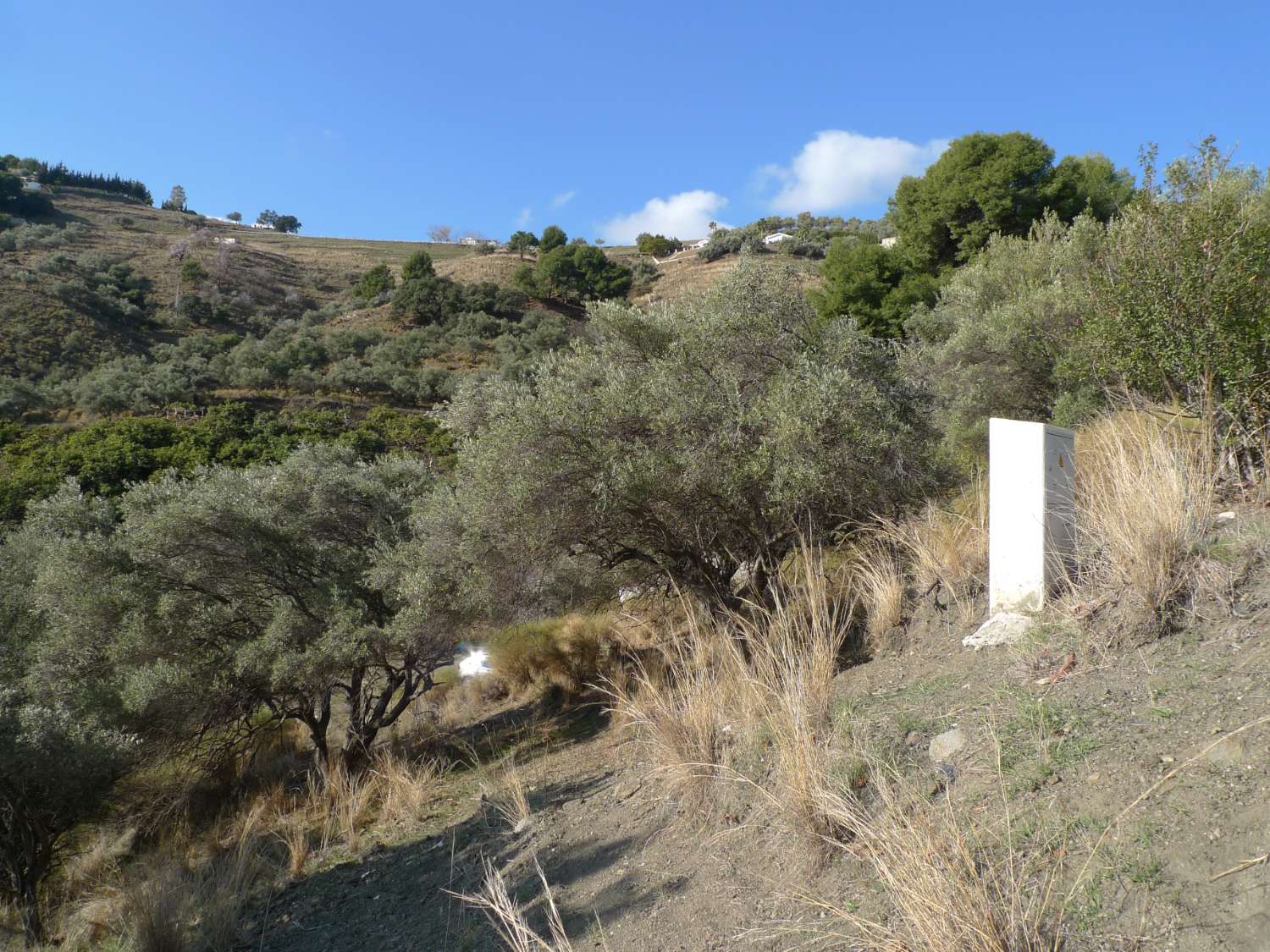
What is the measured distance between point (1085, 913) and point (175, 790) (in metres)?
9.27

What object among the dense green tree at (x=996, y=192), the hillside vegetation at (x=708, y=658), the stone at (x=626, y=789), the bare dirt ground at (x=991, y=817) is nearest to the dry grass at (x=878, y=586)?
the hillside vegetation at (x=708, y=658)

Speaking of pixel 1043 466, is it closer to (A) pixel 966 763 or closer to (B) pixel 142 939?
(A) pixel 966 763

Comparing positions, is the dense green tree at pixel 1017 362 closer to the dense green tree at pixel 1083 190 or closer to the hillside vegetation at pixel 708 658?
the hillside vegetation at pixel 708 658

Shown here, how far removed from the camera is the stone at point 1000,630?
4.46m

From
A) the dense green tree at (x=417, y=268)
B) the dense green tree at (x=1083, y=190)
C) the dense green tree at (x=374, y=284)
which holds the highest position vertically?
the dense green tree at (x=417, y=268)

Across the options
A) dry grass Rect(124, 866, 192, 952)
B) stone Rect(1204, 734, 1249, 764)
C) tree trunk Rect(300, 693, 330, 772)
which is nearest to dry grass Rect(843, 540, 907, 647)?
stone Rect(1204, 734, 1249, 764)

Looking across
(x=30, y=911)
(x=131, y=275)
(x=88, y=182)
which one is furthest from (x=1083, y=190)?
(x=88, y=182)

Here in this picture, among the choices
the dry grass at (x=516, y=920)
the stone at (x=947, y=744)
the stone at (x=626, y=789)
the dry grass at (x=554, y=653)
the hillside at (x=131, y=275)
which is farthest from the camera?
the hillside at (x=131, y=275)

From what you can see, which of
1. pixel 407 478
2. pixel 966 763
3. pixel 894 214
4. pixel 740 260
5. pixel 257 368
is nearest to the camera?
pixel 966 763

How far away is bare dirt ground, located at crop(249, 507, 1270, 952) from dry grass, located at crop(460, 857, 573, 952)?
0.14 m

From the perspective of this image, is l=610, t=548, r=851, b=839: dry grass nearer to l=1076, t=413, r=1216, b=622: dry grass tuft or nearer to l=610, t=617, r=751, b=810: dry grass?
l=610, t=617, r=751, b=810: dry grass

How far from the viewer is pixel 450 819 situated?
6.83 meters

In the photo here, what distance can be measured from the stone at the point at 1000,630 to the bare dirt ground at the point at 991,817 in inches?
3.5

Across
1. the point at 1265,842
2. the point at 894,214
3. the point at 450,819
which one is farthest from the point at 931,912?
the point at 894,214
